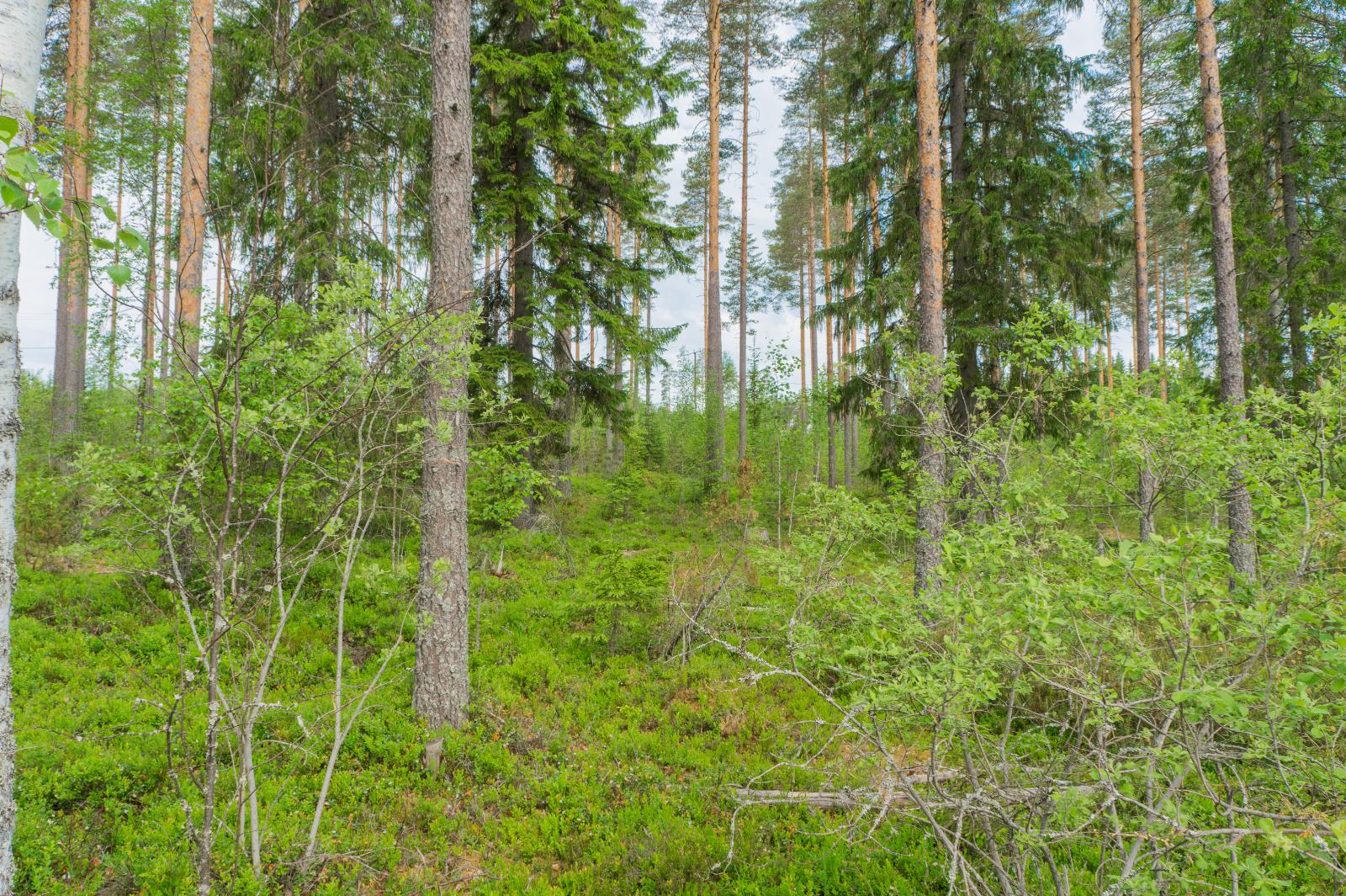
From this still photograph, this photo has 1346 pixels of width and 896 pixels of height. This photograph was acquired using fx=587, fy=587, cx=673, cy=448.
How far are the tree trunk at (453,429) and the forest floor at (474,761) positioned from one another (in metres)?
0.36

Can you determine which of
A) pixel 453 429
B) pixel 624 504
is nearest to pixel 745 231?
pixel 624 504

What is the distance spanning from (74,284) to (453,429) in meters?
13.4

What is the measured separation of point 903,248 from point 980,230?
120cm

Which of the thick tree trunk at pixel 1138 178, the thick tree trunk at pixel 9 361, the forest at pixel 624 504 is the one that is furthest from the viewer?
the thick tree trunk at pixel 1138 178

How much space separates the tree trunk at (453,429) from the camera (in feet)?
17.6

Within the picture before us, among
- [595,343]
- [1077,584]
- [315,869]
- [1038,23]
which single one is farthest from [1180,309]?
[315,869]

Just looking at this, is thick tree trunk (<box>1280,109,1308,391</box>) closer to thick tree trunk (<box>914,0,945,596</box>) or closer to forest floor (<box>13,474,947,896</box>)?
thick tree trunk (<box>914,0,945,596</box>)

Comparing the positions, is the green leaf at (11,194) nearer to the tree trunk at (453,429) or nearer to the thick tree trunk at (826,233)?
the tree trunk at (453,429)

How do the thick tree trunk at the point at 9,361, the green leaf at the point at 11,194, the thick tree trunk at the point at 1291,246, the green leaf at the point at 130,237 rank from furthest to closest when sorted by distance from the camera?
the thick tree trunk at the point at 1291,246
the thick tree trunk at the point at 9,361
the green leaf at the point at 130,237
the green leaf at the point at 11,194

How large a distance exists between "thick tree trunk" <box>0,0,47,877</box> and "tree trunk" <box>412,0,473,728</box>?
10.0 feet

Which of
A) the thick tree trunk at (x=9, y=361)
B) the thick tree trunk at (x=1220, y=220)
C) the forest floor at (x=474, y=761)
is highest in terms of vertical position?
the thick tree trunk at (x=1220, y=220)

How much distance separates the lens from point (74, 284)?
1247 centimetres

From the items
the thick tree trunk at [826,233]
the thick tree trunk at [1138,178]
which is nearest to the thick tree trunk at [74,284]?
the thick tree trunk at [826,233]

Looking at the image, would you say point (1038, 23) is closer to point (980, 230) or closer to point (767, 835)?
point (980, 230)
